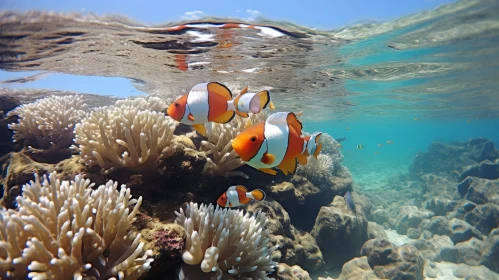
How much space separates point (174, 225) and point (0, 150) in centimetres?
759

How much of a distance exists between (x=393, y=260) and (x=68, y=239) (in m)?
7.83

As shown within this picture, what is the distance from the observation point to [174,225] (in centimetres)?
333

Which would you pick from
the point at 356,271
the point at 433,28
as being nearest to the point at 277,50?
the point at 433,28

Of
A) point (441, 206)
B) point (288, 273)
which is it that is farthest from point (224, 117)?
point (441, 206)

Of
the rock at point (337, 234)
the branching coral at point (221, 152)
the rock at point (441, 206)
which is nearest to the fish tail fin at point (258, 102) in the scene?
the branching coral at point (221, 152)

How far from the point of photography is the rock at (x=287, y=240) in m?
5.04

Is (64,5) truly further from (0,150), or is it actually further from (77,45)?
(0,150)

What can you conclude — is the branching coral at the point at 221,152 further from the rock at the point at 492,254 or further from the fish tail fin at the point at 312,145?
the rock at the point at 492,254

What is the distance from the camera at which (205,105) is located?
9.76 feet

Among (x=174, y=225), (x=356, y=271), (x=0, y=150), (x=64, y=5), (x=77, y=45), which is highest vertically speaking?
(x=64, y=5)

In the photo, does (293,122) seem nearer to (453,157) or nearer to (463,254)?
(463,254)

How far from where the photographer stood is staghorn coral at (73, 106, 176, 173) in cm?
390

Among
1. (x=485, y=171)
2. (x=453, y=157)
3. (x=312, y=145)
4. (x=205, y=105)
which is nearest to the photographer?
(x=312, y=145)

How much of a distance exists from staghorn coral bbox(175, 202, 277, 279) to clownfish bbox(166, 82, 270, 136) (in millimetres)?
1243
